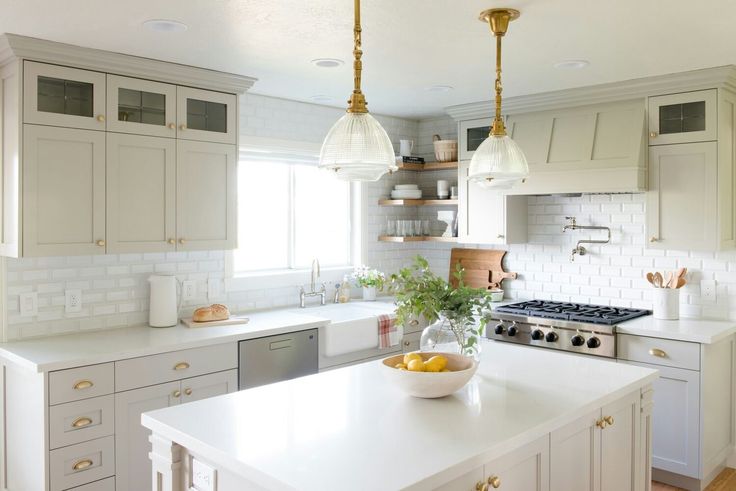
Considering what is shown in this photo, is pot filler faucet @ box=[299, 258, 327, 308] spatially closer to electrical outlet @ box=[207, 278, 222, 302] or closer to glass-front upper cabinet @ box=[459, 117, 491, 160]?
electrical outlet @ box=[207, 278, 222, 302]

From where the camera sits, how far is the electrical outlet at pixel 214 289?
Answer: 4473 millimetres

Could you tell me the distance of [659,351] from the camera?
13.2ft

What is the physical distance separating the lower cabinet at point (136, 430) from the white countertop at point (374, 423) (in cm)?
111

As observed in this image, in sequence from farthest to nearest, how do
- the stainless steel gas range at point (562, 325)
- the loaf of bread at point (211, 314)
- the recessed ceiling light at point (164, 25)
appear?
the stainless steel gas range at point (562, 325) → the loaf of bread at point (211, 314) → the recessed ceiling light at point (164, 25)

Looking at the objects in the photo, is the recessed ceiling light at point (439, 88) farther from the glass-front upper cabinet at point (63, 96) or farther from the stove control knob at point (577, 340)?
the glass-front upper cabinet at point (63, 96)

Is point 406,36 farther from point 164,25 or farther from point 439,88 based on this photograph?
point 439,88

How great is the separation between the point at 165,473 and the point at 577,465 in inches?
62.7

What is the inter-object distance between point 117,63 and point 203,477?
2527 mm

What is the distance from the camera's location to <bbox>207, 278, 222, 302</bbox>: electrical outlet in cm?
447

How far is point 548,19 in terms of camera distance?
2.95 m

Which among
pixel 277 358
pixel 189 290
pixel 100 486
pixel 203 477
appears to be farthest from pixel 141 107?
pixel 203 477

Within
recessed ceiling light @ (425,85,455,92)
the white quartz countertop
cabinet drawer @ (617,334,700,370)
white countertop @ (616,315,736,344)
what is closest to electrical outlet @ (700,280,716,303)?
white countertop @ (616,315,736,344)

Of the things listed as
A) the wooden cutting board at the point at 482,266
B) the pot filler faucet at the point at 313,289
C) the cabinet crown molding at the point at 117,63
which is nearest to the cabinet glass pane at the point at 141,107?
the cabinet crown molding at the point at 117,63

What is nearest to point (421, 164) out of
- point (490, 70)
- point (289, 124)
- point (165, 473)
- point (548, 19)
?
point (289, 124)
